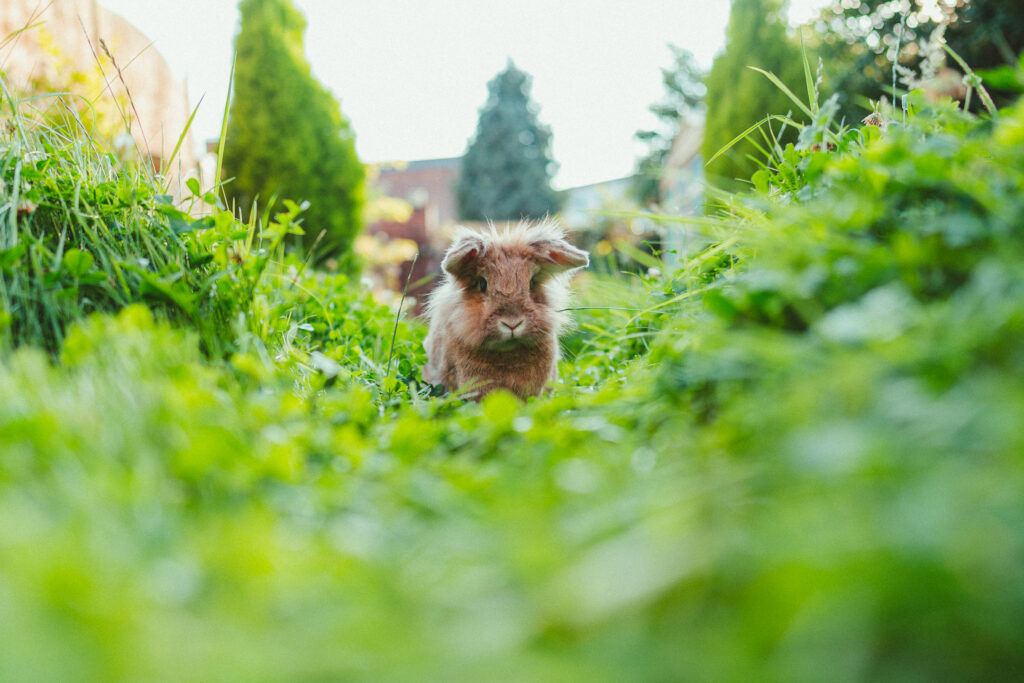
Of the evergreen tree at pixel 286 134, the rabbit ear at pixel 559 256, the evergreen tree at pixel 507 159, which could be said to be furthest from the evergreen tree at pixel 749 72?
the evergreen tree at pixel 507 159

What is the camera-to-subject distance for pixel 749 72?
38.1ft

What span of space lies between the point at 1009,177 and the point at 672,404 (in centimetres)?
89

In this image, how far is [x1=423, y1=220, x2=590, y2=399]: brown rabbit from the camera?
3.18 metres

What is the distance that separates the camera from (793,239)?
1585 millimetres

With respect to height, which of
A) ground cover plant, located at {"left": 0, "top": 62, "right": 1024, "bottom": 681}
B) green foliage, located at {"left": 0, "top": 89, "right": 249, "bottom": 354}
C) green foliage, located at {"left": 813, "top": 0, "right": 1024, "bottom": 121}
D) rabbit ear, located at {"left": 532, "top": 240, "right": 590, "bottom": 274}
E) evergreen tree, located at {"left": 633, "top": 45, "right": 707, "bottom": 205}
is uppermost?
evergreen tree, located at {"left": 633, "top": 45, "right": 707, "bottom": 205}

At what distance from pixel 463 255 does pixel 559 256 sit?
0.51 meters

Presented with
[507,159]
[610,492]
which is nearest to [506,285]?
[610,492]

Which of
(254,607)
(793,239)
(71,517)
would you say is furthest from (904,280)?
(71,517)

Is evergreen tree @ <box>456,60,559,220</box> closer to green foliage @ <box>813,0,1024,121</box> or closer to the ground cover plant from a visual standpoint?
green foliage @ <box>813,0,1024,121</box>

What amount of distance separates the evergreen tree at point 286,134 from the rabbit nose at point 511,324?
6.69 m

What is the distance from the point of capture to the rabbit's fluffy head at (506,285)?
3.17 metres

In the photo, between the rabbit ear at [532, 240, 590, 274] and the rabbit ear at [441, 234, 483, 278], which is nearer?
the rabbit ear at [441, 234, 483, 278]

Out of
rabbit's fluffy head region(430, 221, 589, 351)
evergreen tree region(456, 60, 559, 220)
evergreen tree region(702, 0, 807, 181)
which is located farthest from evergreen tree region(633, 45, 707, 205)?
rabbit's fluffy head region(430, 221, 589, 351)

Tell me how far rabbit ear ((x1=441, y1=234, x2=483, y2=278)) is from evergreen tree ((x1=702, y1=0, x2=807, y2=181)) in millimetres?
9416
